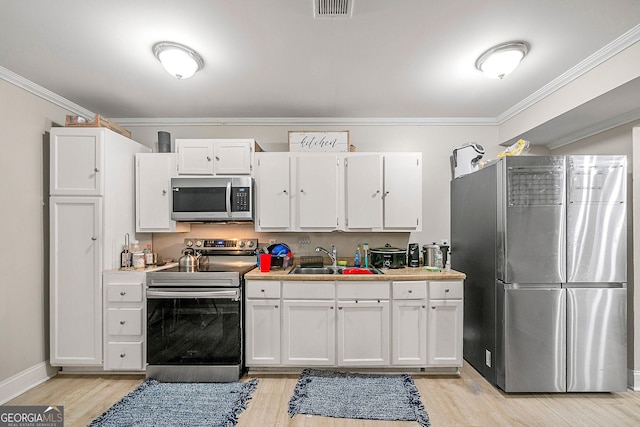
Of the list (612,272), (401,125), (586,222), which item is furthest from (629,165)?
(401,125)

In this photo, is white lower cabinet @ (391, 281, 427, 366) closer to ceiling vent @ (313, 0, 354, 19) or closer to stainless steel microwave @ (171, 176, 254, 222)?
stainless steel microwave @ (171, 176, 254, 222)

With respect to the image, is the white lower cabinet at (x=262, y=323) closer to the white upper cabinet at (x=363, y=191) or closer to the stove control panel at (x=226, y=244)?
the stove control panel at (x=226, y=244)

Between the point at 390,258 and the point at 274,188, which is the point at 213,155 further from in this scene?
the point at 390,258

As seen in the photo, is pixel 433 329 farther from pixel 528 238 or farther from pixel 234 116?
pixel 234 116

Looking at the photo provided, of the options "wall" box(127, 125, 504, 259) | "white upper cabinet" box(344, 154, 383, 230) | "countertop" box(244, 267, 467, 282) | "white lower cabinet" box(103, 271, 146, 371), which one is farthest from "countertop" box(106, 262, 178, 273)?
"white upper cabinet" box(344, 154, 383, 230)

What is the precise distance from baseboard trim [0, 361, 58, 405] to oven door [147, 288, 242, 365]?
0.87m

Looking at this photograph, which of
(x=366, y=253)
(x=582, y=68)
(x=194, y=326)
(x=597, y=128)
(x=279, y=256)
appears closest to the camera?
(x=582, y=68)

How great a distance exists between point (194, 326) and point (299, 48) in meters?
2.36

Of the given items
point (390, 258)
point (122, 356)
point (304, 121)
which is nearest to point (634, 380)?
point (390, 258)

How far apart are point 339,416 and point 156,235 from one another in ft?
8.58

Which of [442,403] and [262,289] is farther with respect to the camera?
[262,289]

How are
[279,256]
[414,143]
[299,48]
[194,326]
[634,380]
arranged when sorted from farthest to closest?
[414,143] < [279,256] < [194,326] < [634,380] < [299,48]

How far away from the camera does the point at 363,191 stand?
115 inches

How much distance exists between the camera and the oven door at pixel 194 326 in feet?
8.30
